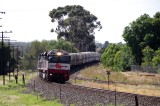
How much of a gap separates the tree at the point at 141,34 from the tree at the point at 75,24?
1845 inches

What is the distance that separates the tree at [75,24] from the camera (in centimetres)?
10362

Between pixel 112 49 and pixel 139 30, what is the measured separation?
18.3 m

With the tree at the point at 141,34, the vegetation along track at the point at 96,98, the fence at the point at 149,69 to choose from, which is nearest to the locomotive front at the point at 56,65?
the vegetation along track at the point at 96,98

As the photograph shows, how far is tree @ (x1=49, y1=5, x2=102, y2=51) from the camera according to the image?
104m

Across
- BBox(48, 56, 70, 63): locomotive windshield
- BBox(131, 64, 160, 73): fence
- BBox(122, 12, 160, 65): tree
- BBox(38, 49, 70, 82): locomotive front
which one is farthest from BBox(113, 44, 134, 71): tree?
BBox(38, 49, 70, 82): locomotive front

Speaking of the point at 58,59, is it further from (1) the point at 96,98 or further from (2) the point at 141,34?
(2) the point at 141,34

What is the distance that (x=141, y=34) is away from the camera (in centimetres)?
5612

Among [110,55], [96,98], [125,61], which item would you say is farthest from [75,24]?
[96,98]

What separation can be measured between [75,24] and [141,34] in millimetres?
48665

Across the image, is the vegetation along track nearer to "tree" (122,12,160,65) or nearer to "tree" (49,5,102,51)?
"tree" (122,12,160,65)

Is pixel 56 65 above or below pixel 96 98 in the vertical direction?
above

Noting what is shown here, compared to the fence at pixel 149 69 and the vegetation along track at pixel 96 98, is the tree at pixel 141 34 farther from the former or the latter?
the vegetation along track at pixel 96 98

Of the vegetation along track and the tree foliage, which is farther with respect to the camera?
the tree foliage

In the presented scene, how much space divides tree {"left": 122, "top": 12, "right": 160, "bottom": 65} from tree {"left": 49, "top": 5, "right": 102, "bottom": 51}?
154 ft
